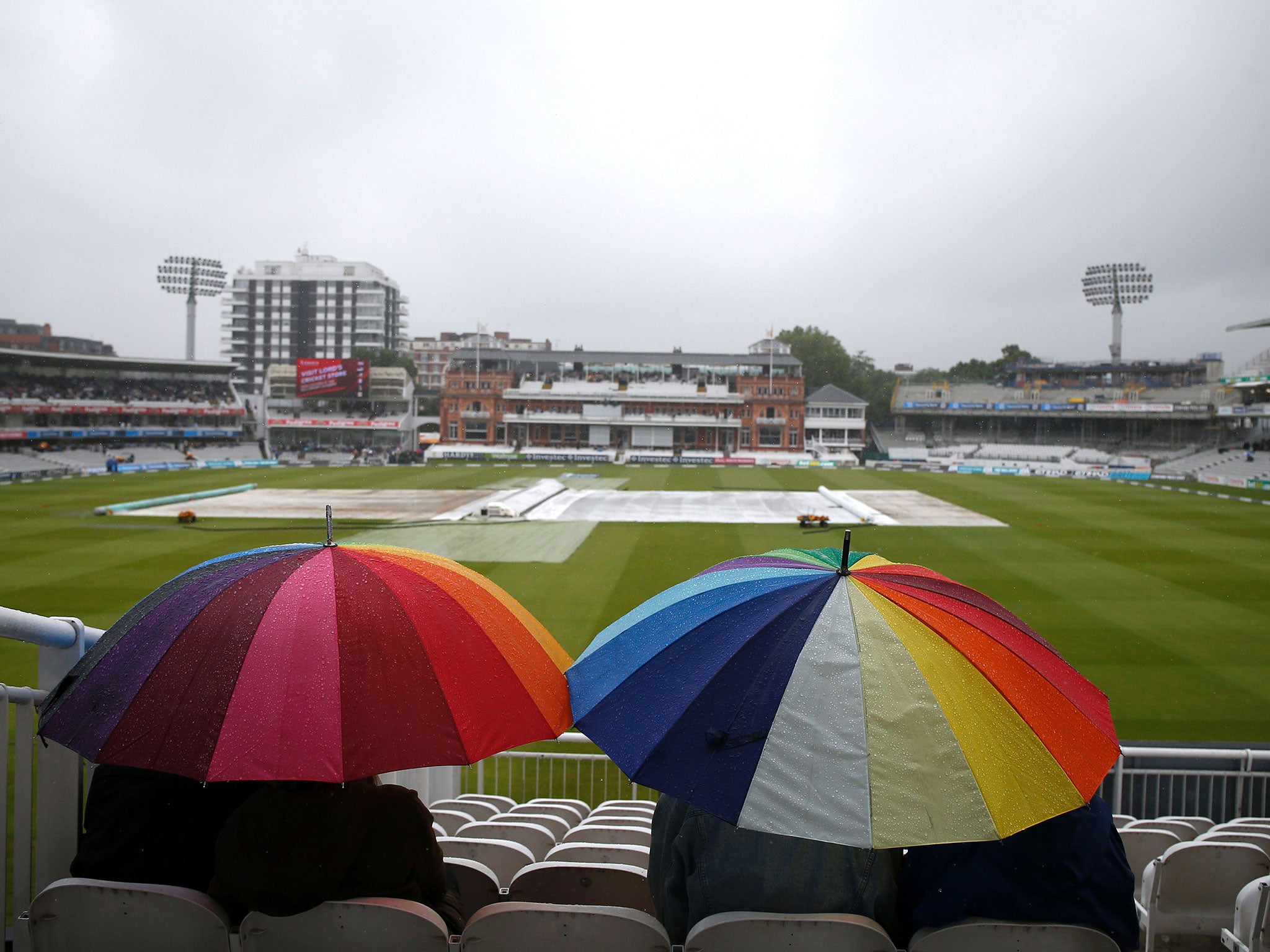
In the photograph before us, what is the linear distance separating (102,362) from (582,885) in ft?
260

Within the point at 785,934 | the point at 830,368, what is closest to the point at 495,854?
the point at 785,934

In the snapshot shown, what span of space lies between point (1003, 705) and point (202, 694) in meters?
2.80

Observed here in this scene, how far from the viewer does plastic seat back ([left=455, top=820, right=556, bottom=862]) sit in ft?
13.8

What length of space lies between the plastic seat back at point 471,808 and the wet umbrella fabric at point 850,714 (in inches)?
96.1

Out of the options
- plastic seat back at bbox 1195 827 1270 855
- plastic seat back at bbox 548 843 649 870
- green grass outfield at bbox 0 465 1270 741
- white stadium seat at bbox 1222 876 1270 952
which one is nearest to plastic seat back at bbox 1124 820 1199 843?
plastic seat back at bbox 1195 827 1270 855

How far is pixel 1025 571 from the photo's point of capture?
21.3 meters

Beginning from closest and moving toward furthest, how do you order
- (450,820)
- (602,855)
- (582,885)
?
1. (582,885)
2. (602,855)
3. (450,820)

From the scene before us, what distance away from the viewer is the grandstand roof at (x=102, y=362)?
62.1 meters

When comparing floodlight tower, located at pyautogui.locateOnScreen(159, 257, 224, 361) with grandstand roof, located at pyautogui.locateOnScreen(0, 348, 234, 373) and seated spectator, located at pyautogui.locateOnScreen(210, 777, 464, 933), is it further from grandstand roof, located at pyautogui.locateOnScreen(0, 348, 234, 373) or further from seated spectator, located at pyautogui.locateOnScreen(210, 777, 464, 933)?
seated spectator, located at pyautogui.locateOnScreen(210, 777, 464, 933)

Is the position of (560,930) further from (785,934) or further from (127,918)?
(127,918)

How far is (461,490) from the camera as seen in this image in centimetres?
4072

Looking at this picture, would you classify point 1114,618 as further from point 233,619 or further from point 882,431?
point 882,431

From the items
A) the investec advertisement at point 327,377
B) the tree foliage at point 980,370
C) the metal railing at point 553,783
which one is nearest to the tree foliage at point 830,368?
the tree foliage at point 980,370

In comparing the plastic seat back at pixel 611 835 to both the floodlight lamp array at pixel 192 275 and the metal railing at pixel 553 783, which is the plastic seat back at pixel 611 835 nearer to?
the metal railing at pixel 553 783
